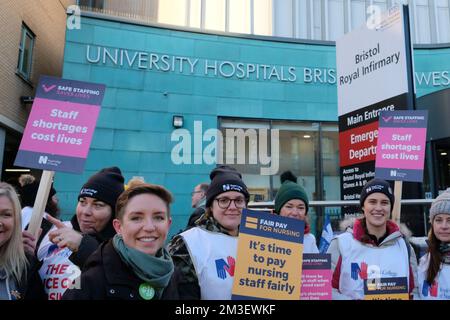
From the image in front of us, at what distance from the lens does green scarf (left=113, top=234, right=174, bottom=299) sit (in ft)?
5.89

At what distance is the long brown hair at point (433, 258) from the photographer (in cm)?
283

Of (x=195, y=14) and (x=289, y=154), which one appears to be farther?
(x=195, y=14)

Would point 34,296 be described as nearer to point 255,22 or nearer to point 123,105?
point 123,105

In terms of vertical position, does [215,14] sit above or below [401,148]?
above

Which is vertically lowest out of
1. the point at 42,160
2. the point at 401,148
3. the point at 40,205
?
the point at 40,205

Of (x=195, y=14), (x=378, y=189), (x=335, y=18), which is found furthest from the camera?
(x=335, y=18)

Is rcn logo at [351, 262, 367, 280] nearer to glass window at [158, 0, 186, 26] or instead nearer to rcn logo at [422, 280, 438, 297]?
rcn logo at [422, 280, 438, 297]

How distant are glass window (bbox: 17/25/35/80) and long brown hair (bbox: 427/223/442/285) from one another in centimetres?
1074

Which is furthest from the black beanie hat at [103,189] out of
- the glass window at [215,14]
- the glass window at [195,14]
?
the glass window at [215,14]

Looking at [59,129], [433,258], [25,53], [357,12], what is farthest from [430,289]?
[357,12]

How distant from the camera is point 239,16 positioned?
14.2 metres

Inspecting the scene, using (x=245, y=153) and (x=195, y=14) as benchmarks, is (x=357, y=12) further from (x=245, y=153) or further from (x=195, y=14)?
(x=245, y=153)

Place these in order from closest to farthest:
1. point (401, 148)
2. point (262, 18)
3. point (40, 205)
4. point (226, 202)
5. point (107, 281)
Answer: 1. point (107, 281)
2. point (226, 202)
3. point (40, 205)
4. point (401, 148)
5. point (262, 18)

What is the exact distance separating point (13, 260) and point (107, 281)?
0.79 m
